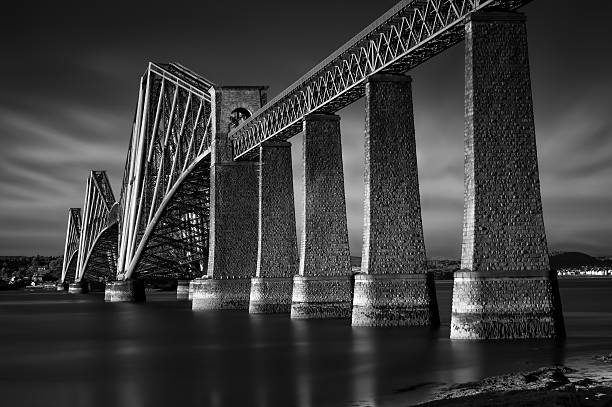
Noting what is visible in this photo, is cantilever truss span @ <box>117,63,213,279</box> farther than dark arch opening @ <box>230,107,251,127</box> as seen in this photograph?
Yes

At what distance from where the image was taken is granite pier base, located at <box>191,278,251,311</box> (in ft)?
245

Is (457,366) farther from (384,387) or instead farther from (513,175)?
(513,175)

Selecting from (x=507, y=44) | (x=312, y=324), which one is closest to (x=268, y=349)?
(x=312, y=324)

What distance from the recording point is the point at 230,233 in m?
74.4

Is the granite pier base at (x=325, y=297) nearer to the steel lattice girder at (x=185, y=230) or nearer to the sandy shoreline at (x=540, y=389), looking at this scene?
the sandy shoreline at (x=540, y=389)

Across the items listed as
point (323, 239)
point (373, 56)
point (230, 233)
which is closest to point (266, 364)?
point (373, 56)

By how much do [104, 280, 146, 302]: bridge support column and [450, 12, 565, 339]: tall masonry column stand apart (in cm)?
7620

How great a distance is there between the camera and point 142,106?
351 feet

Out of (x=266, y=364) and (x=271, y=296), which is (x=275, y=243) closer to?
(x=271, y=296)

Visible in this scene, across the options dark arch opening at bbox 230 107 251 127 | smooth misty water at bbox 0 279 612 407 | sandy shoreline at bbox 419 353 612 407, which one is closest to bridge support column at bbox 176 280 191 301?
dark arch opening at bbox 230 107 251 127

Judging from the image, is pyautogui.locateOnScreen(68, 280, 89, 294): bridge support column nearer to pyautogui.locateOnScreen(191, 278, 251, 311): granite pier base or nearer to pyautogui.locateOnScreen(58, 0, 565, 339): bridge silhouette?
pyautogui.locateOnScreen(58, 0, 565, 339): bridge silhouette

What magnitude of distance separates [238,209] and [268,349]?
33.2 meters

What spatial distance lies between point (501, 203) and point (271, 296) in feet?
106

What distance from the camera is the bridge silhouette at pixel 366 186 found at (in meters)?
34.5
